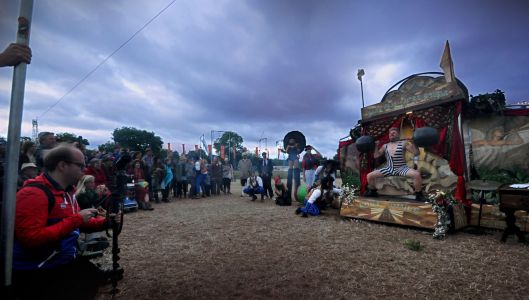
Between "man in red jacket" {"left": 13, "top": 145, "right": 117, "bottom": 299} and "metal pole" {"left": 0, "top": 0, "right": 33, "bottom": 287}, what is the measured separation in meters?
0.05

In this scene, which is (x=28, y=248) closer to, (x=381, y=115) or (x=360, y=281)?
(x=360, y=281)

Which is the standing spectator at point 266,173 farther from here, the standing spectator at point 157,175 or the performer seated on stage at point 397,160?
the performer seated on stage at point 397,160

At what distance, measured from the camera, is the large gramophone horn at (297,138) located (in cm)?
1078

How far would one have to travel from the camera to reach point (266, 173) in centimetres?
1155

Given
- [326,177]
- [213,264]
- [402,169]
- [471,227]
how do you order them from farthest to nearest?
1. [326,177]
2. [402,169]
3. [471,227]
4. [213,264]

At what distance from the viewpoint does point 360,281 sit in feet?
10.0

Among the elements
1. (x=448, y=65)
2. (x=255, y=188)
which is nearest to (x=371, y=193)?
(x=448, y=65)

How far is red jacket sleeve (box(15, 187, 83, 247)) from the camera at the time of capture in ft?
5.33

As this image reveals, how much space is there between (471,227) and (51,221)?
736 centimetres

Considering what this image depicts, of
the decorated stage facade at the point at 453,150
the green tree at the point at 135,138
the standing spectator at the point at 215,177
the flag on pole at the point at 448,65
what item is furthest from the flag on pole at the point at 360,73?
the green tree at the point at 135,138

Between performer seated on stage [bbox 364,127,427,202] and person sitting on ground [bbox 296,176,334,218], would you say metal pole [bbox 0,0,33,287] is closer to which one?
person sitting on ground [bbox 296,176,334,218]

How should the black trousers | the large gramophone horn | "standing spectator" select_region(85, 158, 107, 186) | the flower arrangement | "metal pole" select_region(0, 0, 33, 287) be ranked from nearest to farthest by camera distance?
"metal pole" select_region(0, 0, 33, 287) < the flower arrangement < "standing spectator" select_region(85, 158, 107, 186) < the large gramophone horn < the black trousers

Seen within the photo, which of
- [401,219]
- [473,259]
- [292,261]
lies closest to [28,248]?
[292,261]

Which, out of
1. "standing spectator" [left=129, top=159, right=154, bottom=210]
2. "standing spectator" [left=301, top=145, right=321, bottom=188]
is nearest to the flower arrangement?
"standing spectator" [left=301, top=145, right=321, bottom=188]
